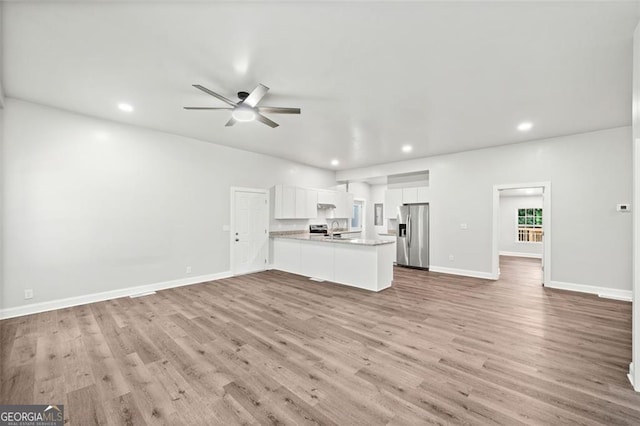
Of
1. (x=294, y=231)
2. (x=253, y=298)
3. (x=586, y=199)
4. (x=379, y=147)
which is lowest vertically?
(x=253, y=298)

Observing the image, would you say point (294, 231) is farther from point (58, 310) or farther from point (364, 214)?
point (58, 310)

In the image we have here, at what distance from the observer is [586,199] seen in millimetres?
4664

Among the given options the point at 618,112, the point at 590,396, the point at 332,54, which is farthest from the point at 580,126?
the point at 332,54

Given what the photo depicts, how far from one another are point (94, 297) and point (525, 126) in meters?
7.66

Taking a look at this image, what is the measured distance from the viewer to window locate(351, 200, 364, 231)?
31.4 feet

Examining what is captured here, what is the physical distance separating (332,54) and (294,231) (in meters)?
5.36

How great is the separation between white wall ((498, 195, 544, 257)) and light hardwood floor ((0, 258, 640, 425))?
5614 millimetres

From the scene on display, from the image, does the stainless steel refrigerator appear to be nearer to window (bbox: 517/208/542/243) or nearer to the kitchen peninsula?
the kitchen peninsula

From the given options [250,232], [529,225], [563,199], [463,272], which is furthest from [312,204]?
[529,225]

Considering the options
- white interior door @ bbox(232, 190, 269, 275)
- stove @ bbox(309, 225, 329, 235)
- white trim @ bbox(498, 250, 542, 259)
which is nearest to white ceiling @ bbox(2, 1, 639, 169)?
white interior door @ bbox(232, 190, 269, 275)

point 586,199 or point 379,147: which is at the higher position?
point 379,147

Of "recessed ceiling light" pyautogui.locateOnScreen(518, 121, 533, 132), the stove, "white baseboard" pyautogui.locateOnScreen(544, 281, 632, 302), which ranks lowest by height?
"white baseboard" pyautogui.locateOnScreen(544, 281, 632, 302)

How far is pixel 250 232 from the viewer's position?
6.21 meters

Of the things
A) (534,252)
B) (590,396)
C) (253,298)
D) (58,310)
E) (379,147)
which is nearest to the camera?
(590,396)
